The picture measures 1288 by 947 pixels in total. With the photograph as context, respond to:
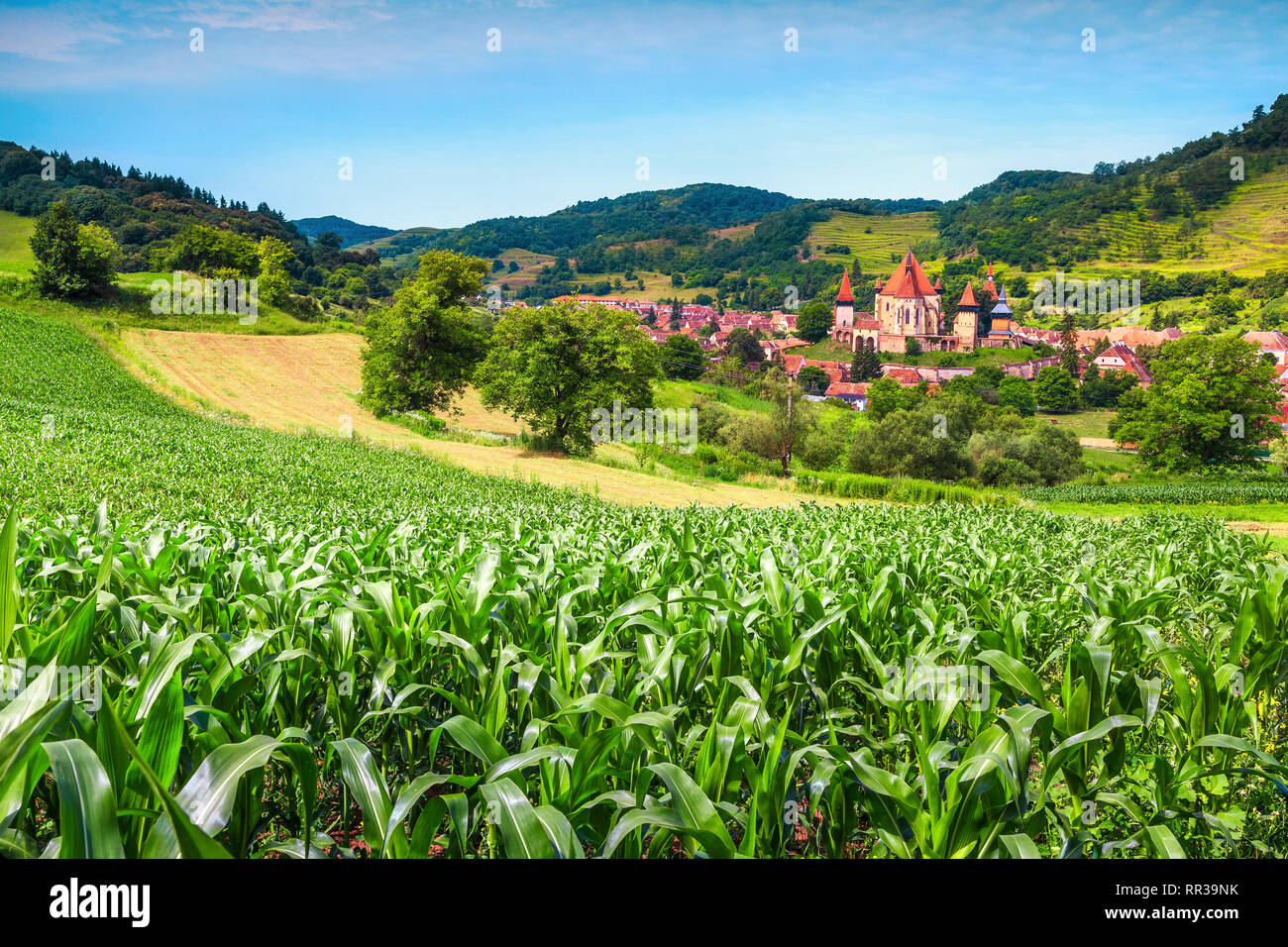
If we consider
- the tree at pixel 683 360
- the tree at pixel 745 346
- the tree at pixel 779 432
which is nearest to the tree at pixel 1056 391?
the tree at pixel 745 346

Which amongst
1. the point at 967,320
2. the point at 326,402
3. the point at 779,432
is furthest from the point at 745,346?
the point at 326,402

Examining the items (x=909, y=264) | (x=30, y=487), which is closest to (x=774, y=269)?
(x=909, y=264)

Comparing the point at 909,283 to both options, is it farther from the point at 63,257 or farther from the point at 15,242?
the point at 63,257

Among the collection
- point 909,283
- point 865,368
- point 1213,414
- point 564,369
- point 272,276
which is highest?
point 909,283

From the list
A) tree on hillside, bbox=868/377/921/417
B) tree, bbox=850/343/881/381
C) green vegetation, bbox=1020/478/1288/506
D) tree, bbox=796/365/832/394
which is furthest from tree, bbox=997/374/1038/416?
green vegetation, bbox=1020/478/1288/506

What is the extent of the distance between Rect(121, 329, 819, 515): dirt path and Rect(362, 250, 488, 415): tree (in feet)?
5.62

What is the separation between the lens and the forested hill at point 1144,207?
5502 inches

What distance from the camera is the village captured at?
106375 mm

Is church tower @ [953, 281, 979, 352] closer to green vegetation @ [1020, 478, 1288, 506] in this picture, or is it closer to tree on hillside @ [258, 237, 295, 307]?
green vegetation @ [1020, 478, 1288, 506]

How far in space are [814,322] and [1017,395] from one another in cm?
5942

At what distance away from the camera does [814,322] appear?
145m

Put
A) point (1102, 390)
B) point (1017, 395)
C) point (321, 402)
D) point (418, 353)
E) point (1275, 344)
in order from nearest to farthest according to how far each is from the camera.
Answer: point (321, 402)
point (418, 353)
point (1275, 344)
point (1017, 395)
point (1102, 390)
